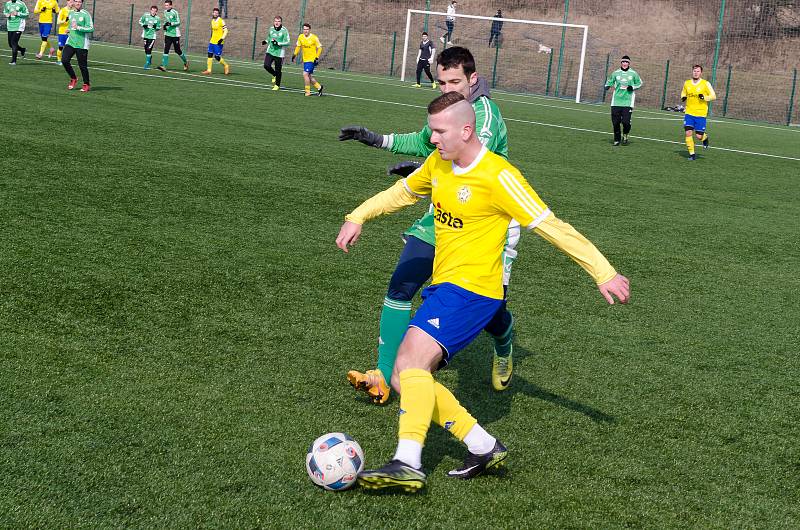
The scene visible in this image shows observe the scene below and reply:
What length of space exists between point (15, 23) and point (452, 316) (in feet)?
81.6

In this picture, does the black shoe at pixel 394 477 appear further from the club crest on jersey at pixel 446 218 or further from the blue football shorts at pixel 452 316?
the club crest on jersey at pixel 446 218

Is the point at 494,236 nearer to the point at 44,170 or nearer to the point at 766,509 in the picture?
the point at 766,509

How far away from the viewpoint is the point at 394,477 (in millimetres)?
4074

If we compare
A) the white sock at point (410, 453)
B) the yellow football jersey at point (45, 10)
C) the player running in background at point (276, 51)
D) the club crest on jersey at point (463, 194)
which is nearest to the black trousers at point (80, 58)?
the player running in background at point (276, 51)

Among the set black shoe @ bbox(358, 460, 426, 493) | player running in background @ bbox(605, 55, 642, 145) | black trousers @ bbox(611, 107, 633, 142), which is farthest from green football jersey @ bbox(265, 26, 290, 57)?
black shoe @ bbox(358, 460, 426, 493)

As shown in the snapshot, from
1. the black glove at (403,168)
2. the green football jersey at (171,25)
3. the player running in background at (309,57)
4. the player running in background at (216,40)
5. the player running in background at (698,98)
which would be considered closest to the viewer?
the black glove at (403,168)

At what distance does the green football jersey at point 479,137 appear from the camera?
5.37 m

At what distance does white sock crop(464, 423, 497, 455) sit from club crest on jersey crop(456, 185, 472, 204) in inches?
42.3

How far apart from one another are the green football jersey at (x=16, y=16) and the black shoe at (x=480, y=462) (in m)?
24.5

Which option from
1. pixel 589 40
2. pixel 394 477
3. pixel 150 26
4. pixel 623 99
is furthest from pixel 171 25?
pixel 394 477

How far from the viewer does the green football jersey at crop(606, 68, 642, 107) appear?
2086 cm

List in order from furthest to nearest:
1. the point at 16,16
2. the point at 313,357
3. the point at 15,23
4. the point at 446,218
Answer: the point at 16,16 < the point at 15,23 < the point at 313,357 < the point at 446,218

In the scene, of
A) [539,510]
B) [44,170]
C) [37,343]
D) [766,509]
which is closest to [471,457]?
[539,510]

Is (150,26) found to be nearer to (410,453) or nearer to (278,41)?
(278,41)
